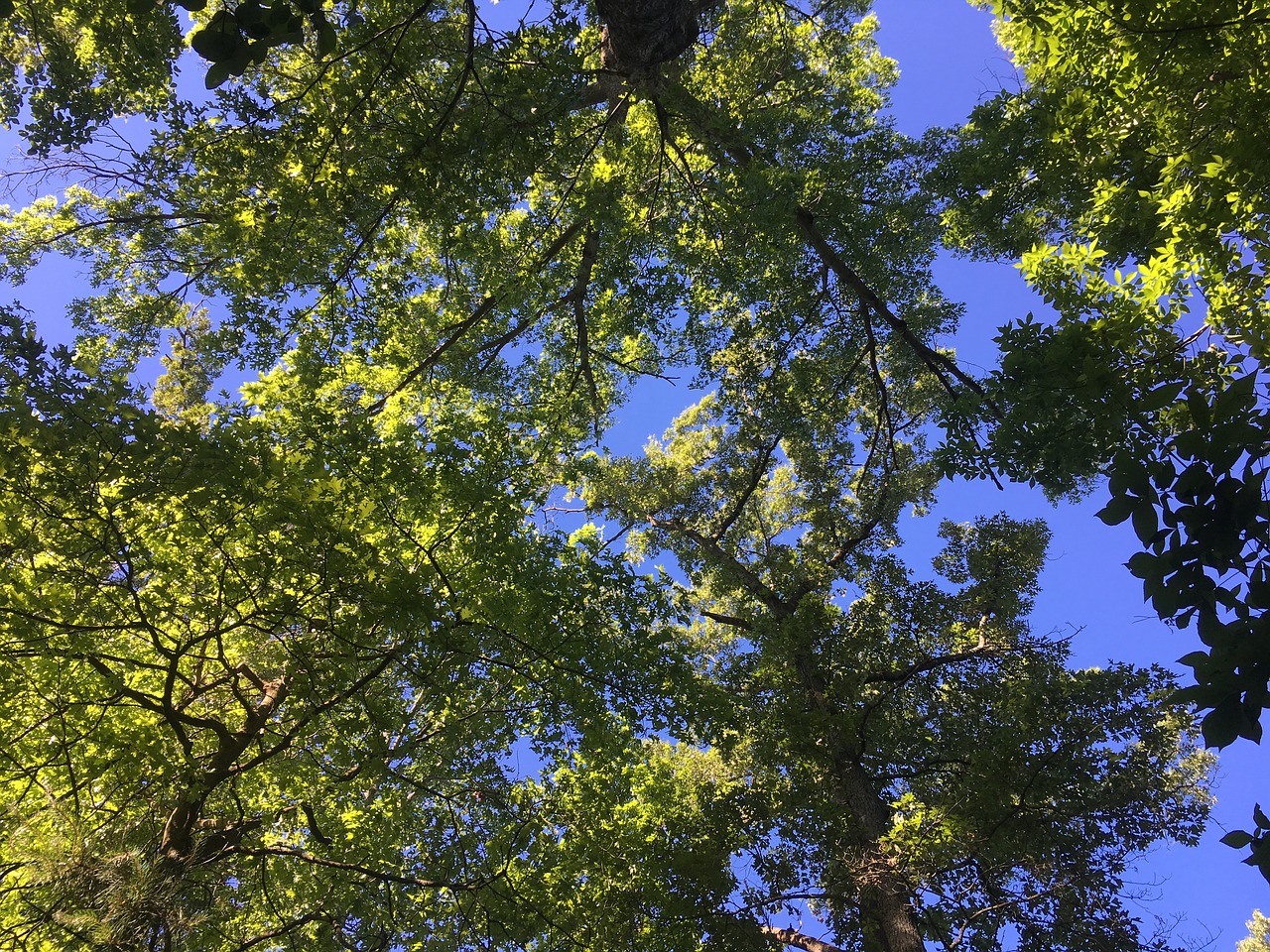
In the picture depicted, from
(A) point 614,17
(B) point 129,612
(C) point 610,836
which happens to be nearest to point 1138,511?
(A) point 614,17

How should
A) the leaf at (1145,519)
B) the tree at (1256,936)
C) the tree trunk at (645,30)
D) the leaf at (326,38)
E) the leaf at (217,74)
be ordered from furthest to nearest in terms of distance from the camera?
1. the tree at (1256,936)
2. the tree trunk at (645,30)
3. the leaf at (1145,519)
4. the leaf at (326,38)
5. the leaf at (217,74)

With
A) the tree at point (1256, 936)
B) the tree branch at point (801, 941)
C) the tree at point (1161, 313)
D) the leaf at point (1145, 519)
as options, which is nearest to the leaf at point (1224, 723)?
the tree at point (1161, 313)

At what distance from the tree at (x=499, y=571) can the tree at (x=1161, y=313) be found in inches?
99.5

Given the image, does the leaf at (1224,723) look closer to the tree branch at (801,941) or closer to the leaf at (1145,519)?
the leaf at (1145,519)

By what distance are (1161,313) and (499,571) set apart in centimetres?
511

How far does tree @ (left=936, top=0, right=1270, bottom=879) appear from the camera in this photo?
7.79 feet

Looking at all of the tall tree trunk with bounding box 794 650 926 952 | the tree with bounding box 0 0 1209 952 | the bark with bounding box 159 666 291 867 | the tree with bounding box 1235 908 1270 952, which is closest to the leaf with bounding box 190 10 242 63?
the tree with bounding box 0 0 1209 952

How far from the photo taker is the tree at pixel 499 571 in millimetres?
4375

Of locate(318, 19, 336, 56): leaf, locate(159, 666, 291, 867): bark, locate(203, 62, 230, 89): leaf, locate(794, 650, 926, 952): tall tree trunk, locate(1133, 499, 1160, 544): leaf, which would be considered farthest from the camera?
locate(794, 650, 926, 952): tall tree trunk

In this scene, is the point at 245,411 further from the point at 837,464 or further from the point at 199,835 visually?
the point at 837,464

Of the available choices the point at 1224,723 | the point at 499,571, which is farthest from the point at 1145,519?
the point at 499,571

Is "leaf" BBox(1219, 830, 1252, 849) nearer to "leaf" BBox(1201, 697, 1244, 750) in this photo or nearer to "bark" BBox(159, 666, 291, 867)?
"leaf" BBox(1201, 697, 1244, 750)

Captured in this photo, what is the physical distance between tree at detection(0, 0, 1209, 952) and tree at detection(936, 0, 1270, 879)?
8.29 feet

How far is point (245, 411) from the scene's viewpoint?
19.9 ft
